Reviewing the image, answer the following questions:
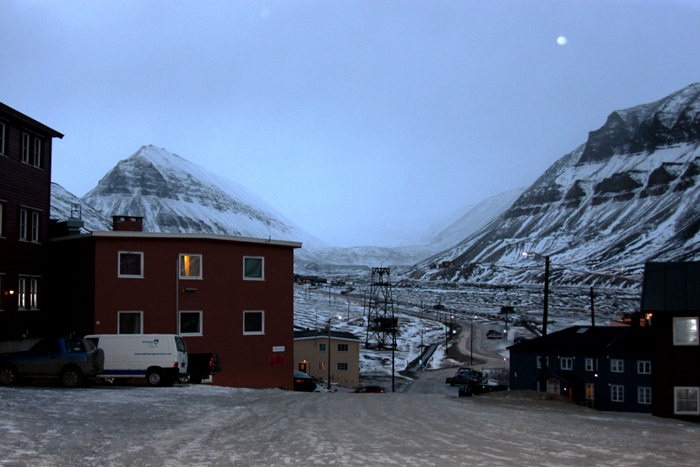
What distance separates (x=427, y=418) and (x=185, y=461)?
861cm

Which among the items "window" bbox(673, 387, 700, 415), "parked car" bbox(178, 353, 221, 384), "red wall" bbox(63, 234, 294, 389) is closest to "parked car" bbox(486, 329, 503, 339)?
"red wall" bbox(63, 234, 294, 389)

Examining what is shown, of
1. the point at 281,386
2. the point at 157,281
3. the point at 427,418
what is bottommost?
the point at 281,386

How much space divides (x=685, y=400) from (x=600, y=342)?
30.4 m

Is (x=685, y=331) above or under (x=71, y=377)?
above

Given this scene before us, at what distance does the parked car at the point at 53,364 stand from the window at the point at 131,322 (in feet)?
29.7

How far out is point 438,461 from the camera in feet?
29.9

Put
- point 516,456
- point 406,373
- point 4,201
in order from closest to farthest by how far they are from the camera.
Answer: point 516,456
point 4,201
point 406,373

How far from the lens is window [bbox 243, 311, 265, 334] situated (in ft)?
109

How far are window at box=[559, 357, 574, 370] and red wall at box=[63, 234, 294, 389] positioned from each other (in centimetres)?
3368

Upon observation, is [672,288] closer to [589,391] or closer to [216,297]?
[216,297]

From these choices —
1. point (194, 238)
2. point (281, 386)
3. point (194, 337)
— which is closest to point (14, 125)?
point (194, 238)

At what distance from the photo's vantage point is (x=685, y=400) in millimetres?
27328

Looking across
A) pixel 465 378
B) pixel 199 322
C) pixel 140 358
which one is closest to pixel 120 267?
pixel 199 322

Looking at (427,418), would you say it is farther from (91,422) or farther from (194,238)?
(194,238)
